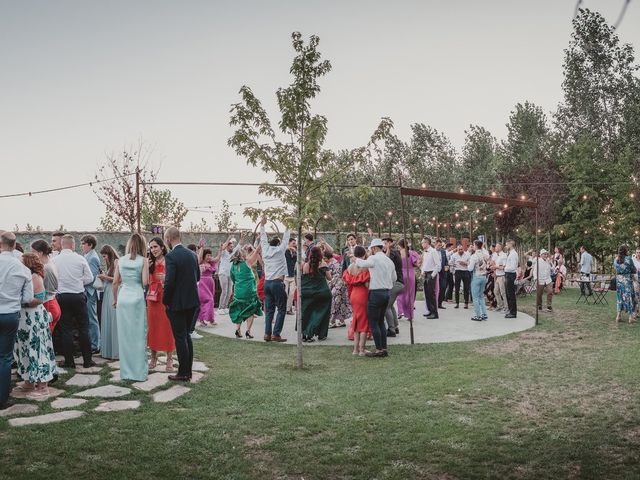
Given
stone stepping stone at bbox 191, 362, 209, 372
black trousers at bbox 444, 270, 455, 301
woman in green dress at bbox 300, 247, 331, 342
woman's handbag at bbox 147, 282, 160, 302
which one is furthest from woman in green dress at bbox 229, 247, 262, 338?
black trousers at bbox 444, 270, 455, 301

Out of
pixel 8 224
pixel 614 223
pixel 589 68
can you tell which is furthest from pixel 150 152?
pixel 589 68

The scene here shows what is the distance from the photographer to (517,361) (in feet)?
25.6

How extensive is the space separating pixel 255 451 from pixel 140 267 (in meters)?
3.28

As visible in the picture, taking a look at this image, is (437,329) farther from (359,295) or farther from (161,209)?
(161,209)

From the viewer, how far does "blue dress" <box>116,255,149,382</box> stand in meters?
6.45

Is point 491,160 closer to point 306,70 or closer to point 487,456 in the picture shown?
point 306,70

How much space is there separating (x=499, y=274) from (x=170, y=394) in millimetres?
10575

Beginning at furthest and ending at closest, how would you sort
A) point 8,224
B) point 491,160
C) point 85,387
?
point 491,160, point 8,224, point 85,387

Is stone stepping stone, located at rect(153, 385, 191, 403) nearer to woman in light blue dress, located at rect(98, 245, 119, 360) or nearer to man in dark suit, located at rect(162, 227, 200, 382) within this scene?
man in dark suit, located at rect(162, 227, 200, 382)

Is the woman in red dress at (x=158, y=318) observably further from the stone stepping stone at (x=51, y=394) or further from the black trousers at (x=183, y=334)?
the stone stepping stone at (x=51, y=394)

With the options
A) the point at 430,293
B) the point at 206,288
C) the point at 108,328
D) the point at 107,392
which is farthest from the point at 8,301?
the point at 430,293

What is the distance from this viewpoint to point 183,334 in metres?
6.43

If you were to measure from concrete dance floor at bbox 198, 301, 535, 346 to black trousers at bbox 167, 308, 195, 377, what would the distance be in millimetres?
3437

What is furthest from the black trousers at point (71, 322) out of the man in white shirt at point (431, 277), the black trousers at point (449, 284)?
the black trousers at point (449, 284)
